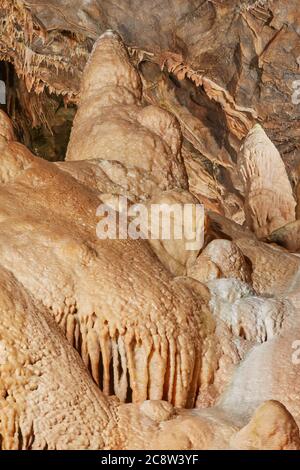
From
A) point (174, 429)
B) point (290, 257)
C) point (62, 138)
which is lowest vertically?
point (174, 429)

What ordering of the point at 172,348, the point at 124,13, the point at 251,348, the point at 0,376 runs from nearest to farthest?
1. the point at 0,376
2. the point at 172,348
3. the point at 251,348
4. the point at 124,13

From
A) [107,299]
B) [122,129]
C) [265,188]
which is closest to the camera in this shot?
[107,299]

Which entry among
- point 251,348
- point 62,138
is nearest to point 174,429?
point 251,348

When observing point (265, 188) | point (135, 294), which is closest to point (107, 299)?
point (135, 294)

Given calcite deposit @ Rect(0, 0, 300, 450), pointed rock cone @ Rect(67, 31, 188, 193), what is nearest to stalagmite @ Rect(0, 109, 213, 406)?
calcite deposit @ Rect(0, 0, 300, 450)

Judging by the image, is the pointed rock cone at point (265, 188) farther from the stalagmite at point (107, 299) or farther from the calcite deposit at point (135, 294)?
the stalagmite at point (107, 299)

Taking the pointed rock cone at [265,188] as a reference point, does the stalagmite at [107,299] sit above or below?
below

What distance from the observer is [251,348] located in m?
3.88

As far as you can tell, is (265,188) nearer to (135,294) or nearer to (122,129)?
(122,129)

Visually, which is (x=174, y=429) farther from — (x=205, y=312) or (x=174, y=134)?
(x=174, y=134)

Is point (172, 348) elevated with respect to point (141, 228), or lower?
lower

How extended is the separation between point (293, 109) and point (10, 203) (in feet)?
14.7

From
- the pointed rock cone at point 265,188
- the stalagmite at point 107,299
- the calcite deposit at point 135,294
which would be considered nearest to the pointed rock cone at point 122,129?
the calcite deposit at point 135,294

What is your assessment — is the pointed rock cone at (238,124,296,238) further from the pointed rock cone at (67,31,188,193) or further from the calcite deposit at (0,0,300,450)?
the pointed rock cone at (67,31,188,193)
